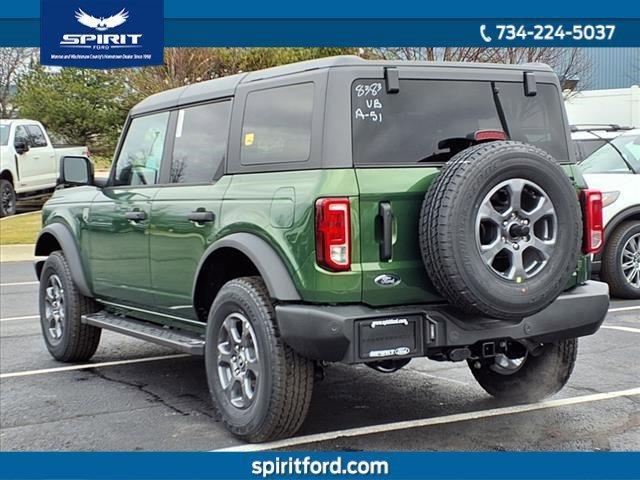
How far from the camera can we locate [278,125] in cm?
488

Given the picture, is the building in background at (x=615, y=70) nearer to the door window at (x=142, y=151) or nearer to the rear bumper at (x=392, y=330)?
the door window at (x=142, y=151)

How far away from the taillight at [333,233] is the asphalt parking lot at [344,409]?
1.02 metres

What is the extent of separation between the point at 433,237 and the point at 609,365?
283 centimetres

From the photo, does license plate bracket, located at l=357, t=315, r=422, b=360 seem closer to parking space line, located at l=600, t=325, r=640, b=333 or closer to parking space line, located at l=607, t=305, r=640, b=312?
parking space line, located at l=600, t=325, r=640, b=333

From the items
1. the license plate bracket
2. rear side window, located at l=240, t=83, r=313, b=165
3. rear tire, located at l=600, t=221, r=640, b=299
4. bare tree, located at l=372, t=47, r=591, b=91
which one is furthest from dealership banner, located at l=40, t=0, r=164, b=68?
rear tire, located at l=600, t=221, r=640, b=299

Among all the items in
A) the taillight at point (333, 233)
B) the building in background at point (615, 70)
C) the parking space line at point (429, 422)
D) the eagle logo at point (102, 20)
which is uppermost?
the building in background at point (615, 70)

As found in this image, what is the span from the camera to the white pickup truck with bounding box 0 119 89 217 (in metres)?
18.7

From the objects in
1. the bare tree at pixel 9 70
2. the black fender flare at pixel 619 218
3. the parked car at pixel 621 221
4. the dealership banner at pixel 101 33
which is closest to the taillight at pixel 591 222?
the dealership banner at pixel 101 33

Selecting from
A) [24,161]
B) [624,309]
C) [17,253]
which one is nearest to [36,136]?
[24,161]

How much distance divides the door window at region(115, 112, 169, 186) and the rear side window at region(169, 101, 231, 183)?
25cm

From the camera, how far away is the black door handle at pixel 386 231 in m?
4.39

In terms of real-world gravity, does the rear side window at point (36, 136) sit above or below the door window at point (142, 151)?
above

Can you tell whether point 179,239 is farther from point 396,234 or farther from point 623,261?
point 623,261

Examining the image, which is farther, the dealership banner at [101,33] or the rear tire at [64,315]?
the rear tire at [64,315]
